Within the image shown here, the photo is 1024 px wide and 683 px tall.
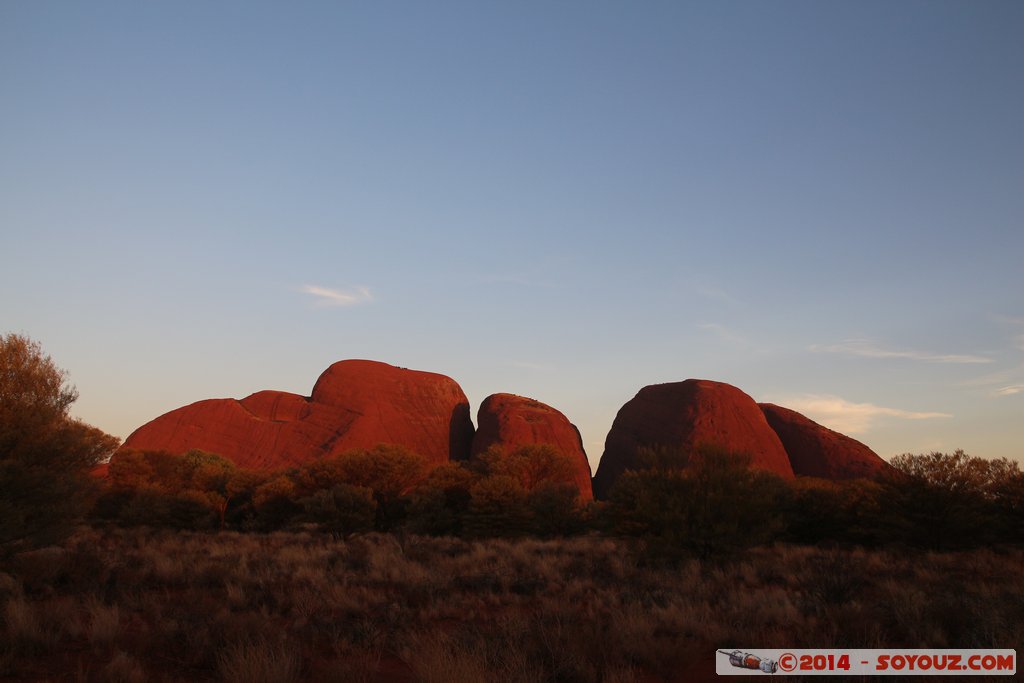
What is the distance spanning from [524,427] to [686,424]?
663 inches

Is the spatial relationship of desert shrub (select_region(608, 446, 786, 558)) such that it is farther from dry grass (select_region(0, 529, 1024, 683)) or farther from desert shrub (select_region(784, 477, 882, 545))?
desert shrub (select_region(784, 477, 882, 545))

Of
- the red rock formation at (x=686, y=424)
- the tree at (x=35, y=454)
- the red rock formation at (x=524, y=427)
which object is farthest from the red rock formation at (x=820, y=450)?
the tree at (x=35, y=454)

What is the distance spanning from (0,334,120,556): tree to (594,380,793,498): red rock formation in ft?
166

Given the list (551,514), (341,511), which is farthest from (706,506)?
(341,511)

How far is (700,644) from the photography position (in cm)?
801

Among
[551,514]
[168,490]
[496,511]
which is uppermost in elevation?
[496,511]

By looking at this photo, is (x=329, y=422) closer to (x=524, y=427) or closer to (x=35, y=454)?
(x=524, y=427)

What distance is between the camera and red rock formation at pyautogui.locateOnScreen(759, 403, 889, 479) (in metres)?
58.3

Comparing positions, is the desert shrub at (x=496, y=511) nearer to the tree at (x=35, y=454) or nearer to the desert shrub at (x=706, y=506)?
the desert shrub at (x=706, y=506)

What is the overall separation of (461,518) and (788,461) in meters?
43.0

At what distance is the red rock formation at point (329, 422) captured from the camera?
64438 millimetres

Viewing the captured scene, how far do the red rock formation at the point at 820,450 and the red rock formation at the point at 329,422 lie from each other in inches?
1397

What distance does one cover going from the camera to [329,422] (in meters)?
67.1

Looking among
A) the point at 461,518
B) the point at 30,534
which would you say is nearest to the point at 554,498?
the point at 461,518
